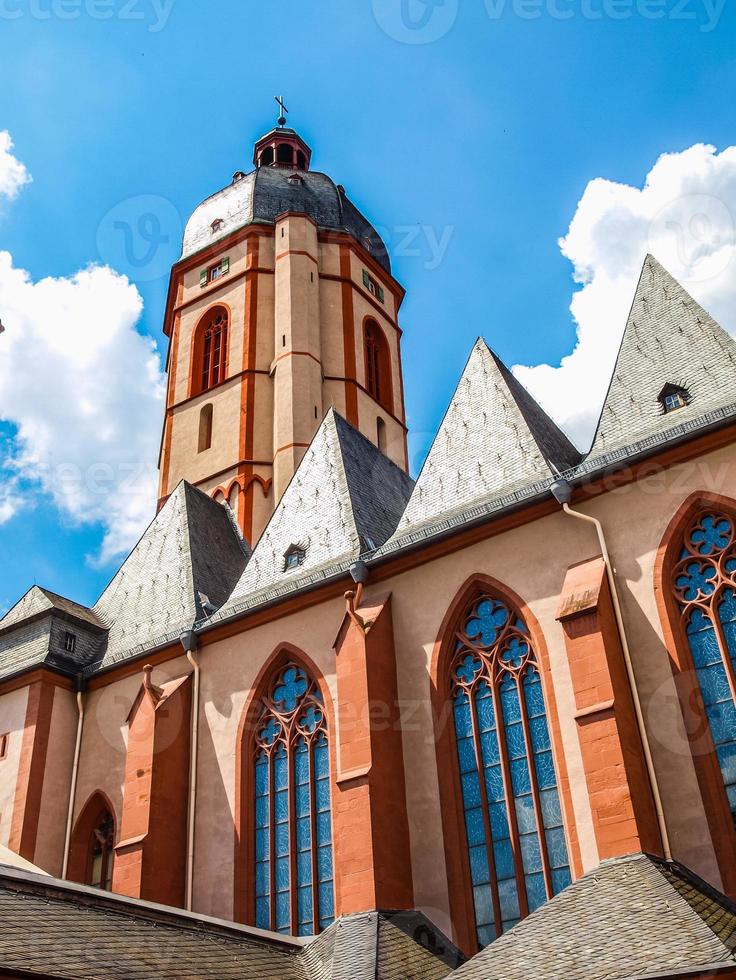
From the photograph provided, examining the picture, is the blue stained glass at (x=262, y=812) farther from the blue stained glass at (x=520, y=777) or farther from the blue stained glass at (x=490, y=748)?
the blue stained glass at (x=520, y=777)

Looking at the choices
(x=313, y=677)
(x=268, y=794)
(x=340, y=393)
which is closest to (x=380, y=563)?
(x=313, y=677)

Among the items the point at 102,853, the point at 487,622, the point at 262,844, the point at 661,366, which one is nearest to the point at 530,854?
the point at 487,622

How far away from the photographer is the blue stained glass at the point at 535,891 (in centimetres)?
1349

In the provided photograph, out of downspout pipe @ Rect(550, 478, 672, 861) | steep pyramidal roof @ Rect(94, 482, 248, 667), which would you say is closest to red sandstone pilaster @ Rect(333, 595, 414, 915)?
downspout pipe @ Rect(550, 478, 672, 861)

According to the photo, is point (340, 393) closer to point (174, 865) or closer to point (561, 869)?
point (174, 865)

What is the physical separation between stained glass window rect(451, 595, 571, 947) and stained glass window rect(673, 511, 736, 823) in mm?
2295

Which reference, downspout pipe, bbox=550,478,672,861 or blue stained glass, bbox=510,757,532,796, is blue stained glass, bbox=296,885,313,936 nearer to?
blue stained glass, bbox=510,757,532,796

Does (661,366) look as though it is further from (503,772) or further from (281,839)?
(281,839)

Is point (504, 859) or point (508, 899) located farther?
point (504, 859)

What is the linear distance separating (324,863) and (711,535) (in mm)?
7586

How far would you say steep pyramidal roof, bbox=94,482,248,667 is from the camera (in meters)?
20.8

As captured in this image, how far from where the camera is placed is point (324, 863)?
51.8ft

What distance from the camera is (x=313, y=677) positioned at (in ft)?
56.6

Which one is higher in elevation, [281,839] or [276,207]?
[276,207]
